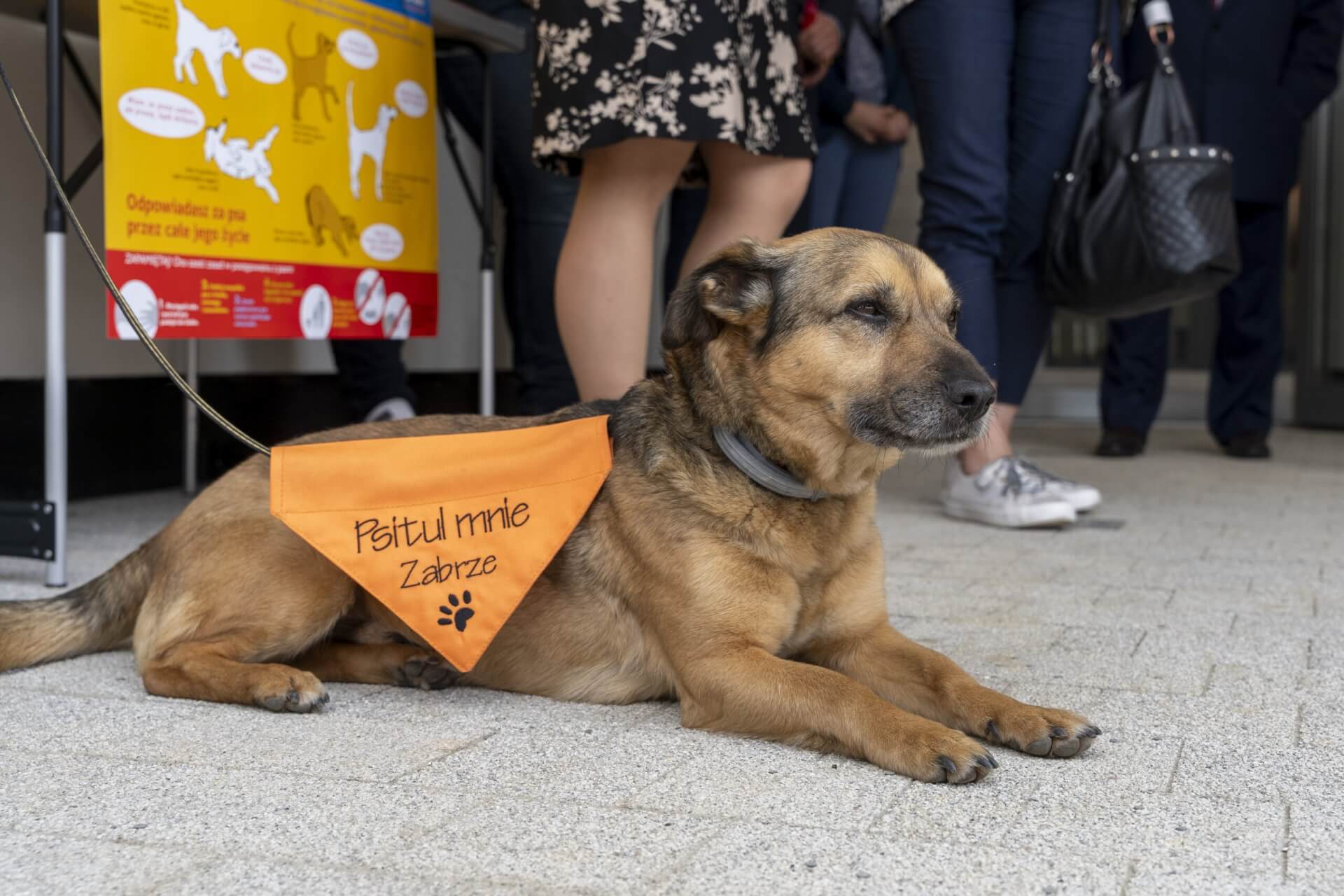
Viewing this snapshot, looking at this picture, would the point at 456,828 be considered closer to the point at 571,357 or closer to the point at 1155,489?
the point at 571,357

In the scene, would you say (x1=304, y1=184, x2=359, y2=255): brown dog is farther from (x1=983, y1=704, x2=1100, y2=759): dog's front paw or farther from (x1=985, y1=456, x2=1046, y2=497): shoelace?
(x1=983, y1=704, x2=1100, y2=759): dog's front paw

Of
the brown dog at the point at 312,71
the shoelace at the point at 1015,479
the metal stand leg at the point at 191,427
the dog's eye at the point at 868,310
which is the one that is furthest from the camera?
the metal stand leg at the point at 191,427

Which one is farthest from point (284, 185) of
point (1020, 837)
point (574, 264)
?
point (1020, 837)

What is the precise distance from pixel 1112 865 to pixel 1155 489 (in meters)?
3.95

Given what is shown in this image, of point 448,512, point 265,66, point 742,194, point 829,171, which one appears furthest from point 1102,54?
point 448,512

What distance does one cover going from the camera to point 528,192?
14.1 feet

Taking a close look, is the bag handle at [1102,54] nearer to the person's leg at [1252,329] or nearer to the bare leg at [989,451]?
the bare leg at [989,451]

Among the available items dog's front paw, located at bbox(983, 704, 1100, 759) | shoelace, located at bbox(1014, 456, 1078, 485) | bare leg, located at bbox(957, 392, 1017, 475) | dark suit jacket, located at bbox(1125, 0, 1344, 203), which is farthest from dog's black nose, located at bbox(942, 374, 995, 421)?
dark suit jacket, located at bbox(1125, 0, 1344, 203)

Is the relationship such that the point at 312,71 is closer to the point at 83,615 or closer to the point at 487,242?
the point at 487,242

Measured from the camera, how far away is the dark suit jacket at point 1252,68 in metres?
5.77

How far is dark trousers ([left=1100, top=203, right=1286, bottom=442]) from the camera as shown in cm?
638

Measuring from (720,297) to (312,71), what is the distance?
6.11 ft

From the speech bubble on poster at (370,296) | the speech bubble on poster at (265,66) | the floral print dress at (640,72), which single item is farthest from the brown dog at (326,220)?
the floral print dress at (640,72)

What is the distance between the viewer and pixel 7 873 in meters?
1.40
